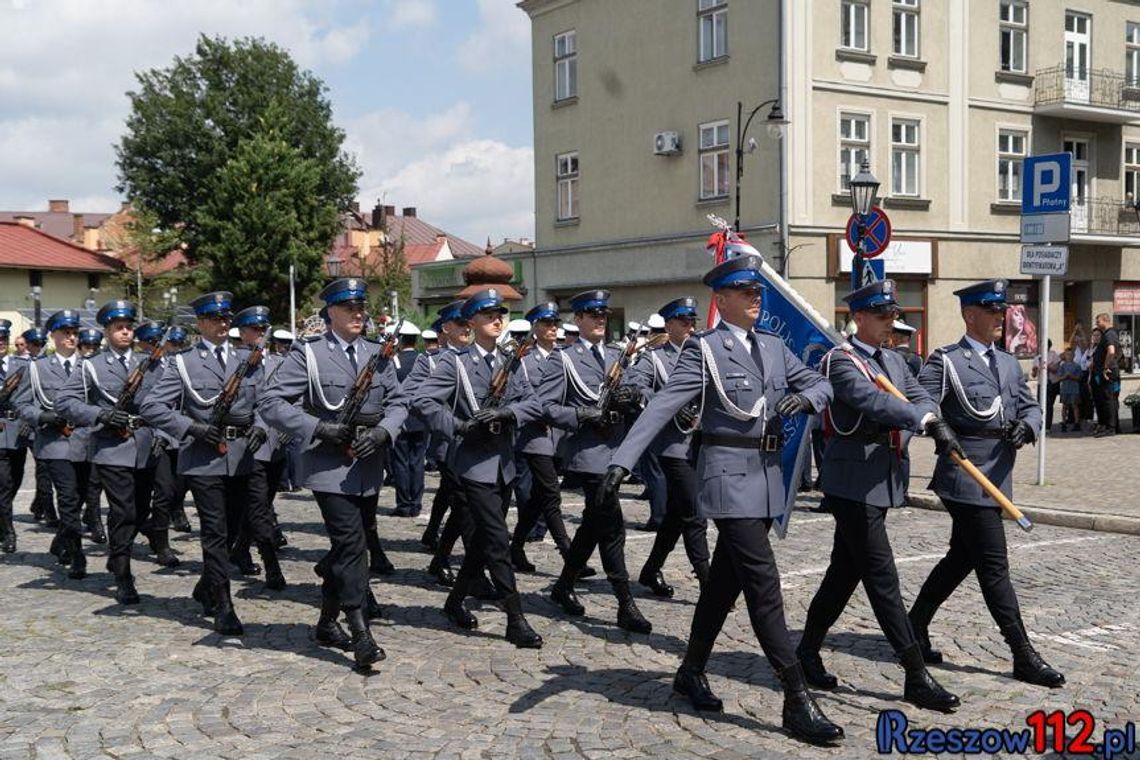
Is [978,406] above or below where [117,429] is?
above

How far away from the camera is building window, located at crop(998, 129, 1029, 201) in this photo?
103 ft

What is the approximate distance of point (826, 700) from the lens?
6.01m

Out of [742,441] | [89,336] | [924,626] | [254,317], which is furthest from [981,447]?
[89,336]

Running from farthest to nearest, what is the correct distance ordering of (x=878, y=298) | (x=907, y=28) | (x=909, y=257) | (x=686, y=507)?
(x=907, y=28)
(x=909, y=257)
(x=686, y=507)
(x=878, y=298)

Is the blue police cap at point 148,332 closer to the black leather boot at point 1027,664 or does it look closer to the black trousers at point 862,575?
the black trousers at point 862,575

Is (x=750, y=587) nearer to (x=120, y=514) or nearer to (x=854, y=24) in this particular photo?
(x=120, y=514)

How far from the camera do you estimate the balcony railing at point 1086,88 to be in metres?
31.8

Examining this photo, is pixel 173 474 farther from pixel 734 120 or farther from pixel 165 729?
pixel 734 120

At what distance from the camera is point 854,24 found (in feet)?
94.6

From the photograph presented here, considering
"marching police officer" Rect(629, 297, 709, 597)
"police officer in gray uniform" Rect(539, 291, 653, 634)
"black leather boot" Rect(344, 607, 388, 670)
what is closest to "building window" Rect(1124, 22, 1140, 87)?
"police officer in gray uniform" Rect(539, 291, 653, 634)

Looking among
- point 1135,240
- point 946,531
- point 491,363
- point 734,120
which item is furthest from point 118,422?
point 1135,240

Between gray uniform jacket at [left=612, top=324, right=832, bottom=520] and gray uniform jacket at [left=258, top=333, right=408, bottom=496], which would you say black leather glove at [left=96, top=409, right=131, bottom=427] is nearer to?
gray uniform jacket at [left=258, top=333, right=408, bottom=496]

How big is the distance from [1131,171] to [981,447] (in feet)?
104

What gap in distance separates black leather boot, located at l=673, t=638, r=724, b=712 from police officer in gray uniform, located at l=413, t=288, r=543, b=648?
4.58 feet
